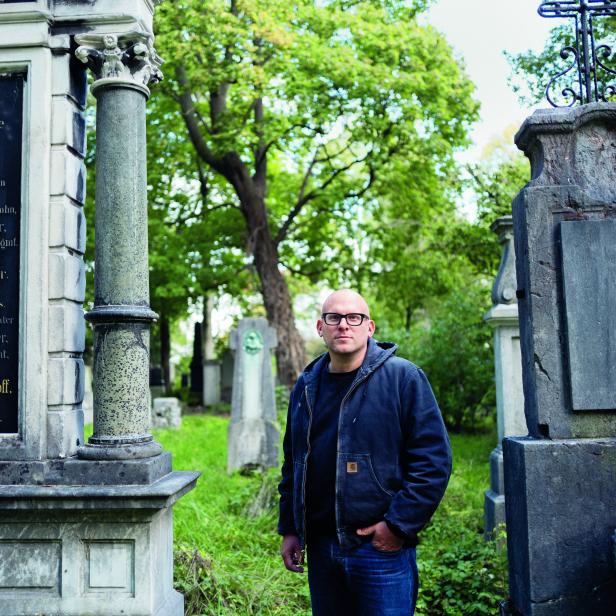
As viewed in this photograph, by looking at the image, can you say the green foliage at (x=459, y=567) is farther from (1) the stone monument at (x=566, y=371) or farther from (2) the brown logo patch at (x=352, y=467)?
(2) the brown logo patch at (x=352, y=467)

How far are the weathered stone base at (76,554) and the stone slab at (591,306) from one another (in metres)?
2.39

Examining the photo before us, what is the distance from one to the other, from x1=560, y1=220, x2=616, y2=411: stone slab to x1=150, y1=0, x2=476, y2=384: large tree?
12873 mm

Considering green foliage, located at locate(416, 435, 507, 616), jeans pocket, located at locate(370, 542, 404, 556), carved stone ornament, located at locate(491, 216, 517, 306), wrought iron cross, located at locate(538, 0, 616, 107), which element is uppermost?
wrought iron cross, located at locate(538, 0, 616, 107)

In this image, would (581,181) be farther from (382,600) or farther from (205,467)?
(205,467)

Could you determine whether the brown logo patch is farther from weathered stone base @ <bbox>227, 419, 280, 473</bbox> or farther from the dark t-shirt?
weathered stone base @ <bbox>227, 419, 280, 473</bbox>

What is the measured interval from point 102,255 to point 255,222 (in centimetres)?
1419

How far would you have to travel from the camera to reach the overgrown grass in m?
4.55

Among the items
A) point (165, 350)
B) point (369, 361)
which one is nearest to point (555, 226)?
point (369, 361)

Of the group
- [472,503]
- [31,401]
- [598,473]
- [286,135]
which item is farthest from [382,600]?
[286,135]

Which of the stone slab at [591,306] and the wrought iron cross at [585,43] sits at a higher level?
the wrought iron cross at [585,43]

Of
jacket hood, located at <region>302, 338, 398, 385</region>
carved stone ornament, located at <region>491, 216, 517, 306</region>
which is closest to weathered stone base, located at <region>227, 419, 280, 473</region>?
carved stone ornament, located at <region>491, 216, 517, 306</region>

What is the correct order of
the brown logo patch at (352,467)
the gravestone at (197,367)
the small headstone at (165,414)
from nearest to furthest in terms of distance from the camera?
the brown logo patch at (352,467), the small headstone at (165,414), the gravestone at (197,367)

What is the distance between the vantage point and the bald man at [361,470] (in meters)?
2.74

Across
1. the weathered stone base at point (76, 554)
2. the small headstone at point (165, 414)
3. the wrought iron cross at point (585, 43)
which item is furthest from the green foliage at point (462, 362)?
the weathered stone base at point (76, 554)
